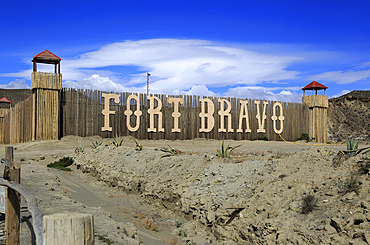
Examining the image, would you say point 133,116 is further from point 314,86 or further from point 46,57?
point 314,86

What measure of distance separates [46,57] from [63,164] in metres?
6.14

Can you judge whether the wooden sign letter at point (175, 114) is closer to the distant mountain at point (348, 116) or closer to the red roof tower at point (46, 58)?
the red roof tower at point (46, 58)

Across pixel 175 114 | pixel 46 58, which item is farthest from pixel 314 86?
pixel 46 58

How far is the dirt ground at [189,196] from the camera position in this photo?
4.28 m

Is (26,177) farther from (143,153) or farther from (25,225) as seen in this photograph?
(25,225)

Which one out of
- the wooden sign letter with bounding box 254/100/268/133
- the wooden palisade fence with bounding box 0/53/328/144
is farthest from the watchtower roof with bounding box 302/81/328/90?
the wooden sign letter with bounding box 254/100/268/133

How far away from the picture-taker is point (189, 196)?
5.79m

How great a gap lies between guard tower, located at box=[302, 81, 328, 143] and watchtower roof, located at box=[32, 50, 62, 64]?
53.5 feet

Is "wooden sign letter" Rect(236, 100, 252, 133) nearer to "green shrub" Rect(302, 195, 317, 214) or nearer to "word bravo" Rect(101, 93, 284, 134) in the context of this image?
"word bravo" Rect(101, 93, 284, 134)

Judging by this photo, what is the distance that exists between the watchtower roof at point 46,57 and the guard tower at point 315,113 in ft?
53.5

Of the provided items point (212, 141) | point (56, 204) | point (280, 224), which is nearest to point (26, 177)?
point (56, 204)

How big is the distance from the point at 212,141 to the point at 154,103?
396 centimetres

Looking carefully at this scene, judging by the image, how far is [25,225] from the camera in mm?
4133

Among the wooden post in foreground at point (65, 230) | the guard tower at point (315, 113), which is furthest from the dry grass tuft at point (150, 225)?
the guard tower at point (315, 113)
